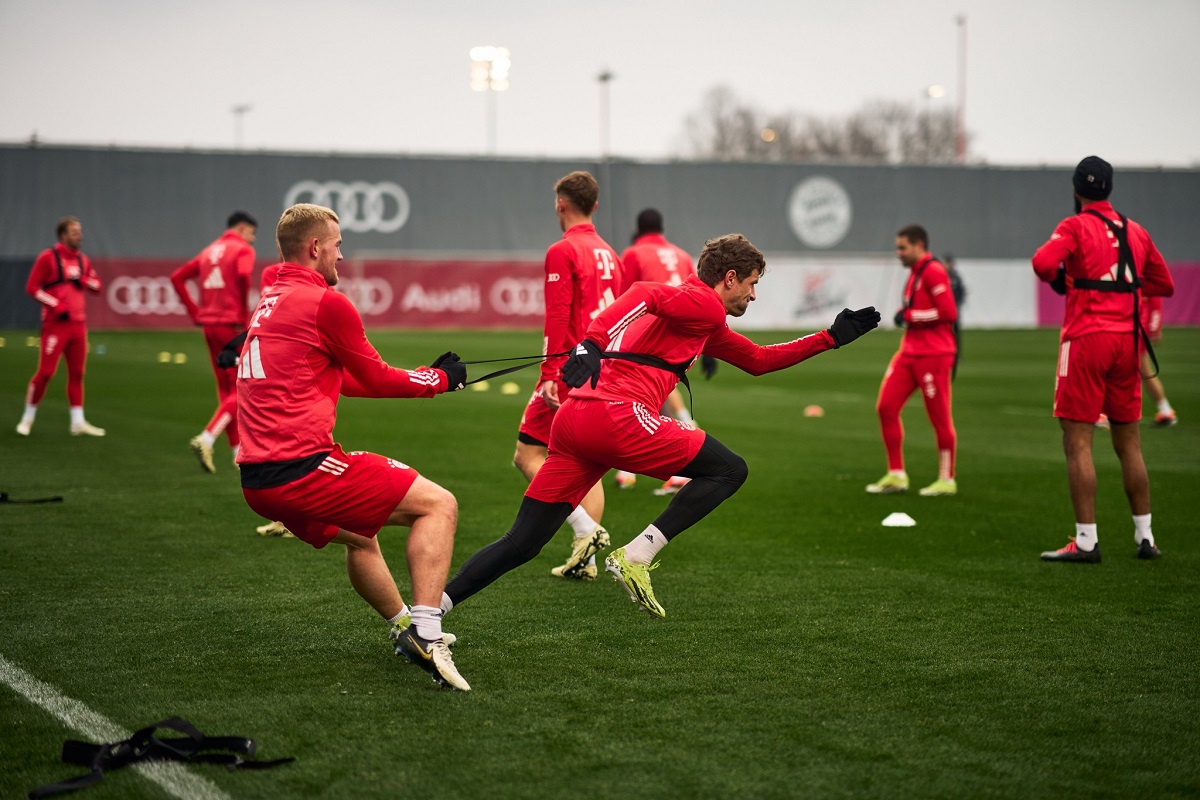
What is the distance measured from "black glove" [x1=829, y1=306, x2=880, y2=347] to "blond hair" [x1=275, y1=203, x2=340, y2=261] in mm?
2395

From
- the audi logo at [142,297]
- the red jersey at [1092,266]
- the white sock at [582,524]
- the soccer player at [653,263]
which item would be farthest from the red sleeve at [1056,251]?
the audi logo at [142,297]

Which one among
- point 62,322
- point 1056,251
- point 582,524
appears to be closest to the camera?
point 582,524

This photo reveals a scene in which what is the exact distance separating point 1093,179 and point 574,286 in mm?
3203

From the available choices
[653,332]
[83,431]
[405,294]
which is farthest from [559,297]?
[405,294]

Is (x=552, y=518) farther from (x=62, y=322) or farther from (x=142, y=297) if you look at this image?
(x=142, y=297)

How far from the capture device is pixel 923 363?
10.6 m

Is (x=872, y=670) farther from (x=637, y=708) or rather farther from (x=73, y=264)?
(x=73, y=264)

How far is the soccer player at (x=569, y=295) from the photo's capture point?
7.57 meters

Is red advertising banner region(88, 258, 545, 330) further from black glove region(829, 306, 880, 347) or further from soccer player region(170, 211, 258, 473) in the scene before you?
black glove region(829, 306, 880, 347)

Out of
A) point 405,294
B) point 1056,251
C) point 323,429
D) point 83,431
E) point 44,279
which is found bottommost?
point 83,431

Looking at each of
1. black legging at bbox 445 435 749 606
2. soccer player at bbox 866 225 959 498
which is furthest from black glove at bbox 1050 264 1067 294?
black legging at bbox 445 435 749 606

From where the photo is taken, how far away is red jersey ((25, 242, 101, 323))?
14172 mm

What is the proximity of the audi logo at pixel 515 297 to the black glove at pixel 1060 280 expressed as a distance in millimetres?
31272

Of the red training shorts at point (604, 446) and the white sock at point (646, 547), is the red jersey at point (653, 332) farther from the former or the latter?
the white sock at point (646, 547)
